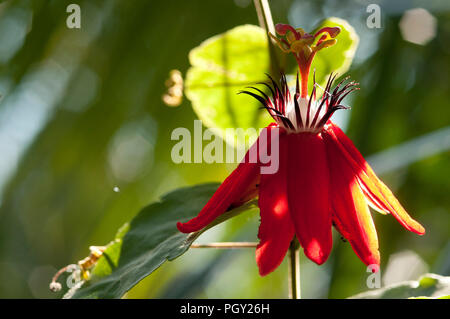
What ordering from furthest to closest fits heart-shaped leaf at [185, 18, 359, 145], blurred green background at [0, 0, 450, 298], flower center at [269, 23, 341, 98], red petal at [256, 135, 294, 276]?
1. blurred green background at [0, 0, 450, 298]
2. heart-shaped leaf at [185, 18, 359, 145]
3. flower center at [269, 23, 341, 98]
4. red petal at [256, 135, 294, 276]

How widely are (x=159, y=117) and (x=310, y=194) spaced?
1040mm

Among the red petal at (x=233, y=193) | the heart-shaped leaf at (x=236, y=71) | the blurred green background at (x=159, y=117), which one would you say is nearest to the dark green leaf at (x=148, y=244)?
the red petal at (x=233, y=193)

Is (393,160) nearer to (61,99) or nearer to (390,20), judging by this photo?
(390,20)

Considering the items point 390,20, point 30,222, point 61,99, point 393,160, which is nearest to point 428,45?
point 390,20

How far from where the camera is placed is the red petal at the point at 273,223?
19.5 inches

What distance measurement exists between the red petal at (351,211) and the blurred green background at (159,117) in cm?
80

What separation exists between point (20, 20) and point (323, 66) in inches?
35.9

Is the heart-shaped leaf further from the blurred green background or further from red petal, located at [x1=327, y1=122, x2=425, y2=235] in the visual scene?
the blurred green background

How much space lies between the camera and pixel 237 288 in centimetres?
166

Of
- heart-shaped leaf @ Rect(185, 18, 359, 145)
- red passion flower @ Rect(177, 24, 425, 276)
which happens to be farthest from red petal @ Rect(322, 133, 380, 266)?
heart-shaped leaf @ Rect(185, 18, 359, 145)

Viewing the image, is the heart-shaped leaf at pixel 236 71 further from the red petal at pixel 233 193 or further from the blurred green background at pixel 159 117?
the blurred green background at pixel 159 117

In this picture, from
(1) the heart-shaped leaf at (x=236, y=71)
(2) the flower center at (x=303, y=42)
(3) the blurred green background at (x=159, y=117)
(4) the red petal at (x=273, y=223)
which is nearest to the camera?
(4) the red petal at (x=273, y=223)

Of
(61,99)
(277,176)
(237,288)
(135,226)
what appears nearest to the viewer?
(277,176)

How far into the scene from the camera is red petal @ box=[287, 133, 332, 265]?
0.50 m
